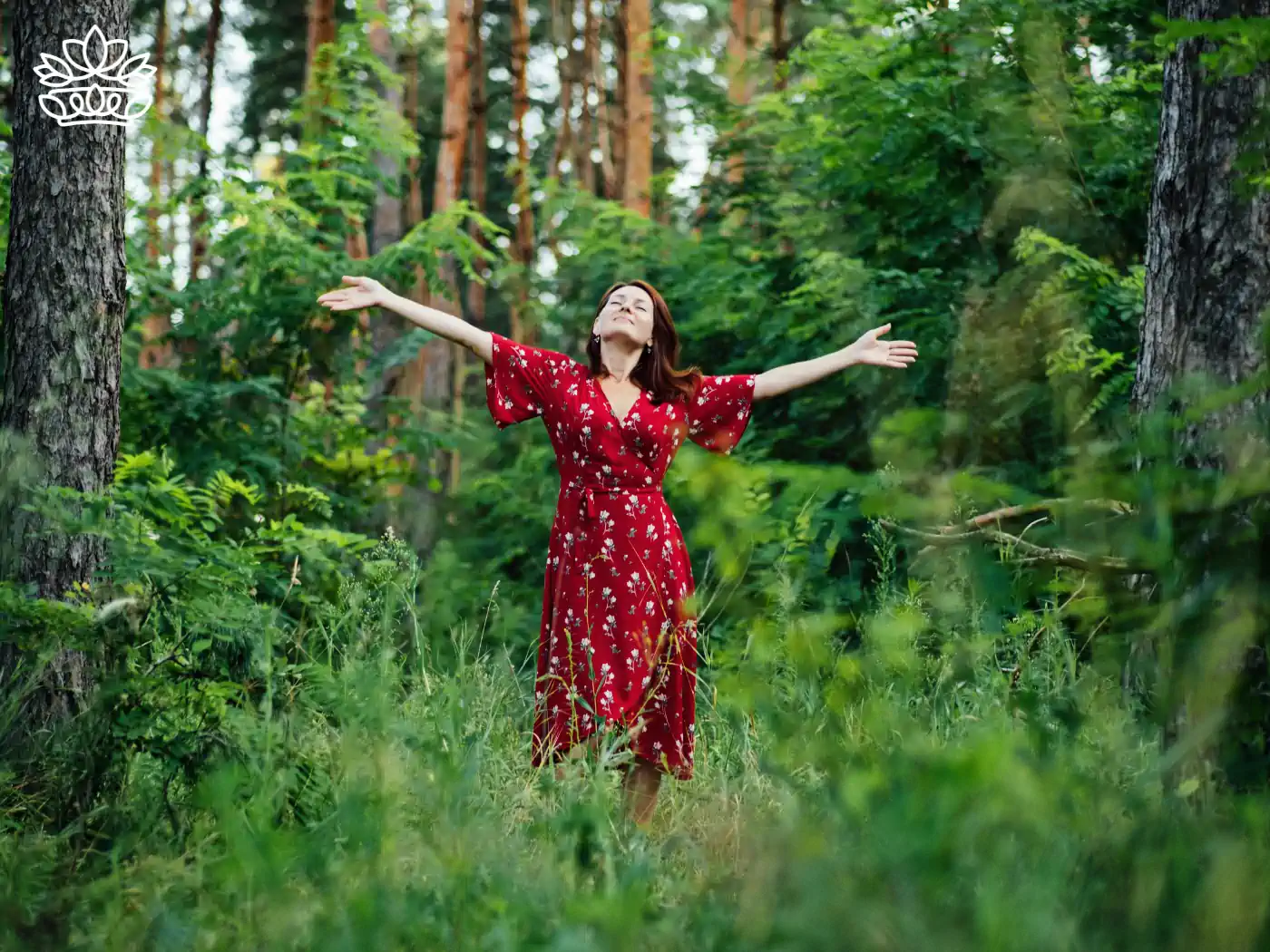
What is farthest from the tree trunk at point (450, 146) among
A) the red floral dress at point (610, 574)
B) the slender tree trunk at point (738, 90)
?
the red floral dress at point (610, 574)

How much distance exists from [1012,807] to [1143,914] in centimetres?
36

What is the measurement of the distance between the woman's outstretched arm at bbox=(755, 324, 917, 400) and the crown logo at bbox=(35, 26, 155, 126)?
252cm

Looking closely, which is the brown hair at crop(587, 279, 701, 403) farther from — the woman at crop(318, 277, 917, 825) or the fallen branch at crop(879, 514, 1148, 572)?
the fallen branch at crop(879, 514, 1148, 572)

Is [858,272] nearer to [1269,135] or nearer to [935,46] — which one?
[935,46]

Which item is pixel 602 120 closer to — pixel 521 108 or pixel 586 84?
pixel 521 108

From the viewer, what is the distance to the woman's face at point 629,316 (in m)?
4.32

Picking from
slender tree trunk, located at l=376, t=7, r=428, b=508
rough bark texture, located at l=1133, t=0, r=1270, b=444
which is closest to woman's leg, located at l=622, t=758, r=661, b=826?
rough bark texture, located at l=1133, t=0, r=1270, b=444

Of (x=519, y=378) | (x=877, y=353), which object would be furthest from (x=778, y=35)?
(x=519, y=378)

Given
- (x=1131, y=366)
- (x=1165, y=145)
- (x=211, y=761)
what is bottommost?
(x=211, y=761)

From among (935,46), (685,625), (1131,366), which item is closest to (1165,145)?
(685,625)

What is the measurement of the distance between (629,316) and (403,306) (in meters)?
0.78

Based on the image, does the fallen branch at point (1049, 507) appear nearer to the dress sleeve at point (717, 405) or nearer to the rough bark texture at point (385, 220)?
the dress sleeve at point (717, 405)

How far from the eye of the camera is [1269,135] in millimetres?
2324

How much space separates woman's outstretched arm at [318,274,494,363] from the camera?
13.6ft
